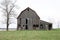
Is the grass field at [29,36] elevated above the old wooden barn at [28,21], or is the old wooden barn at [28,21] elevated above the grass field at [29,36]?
the old wooden barn at [28,21]

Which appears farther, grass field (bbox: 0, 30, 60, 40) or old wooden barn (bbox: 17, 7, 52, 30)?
old wooden barn (bbox: 17, 7, 52, 30)

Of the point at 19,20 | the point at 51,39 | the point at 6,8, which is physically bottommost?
the point at 51,39

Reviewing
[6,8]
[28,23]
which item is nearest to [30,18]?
[28,23]

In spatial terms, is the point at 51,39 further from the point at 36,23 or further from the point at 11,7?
the point at 11,7

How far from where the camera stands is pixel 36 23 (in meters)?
64.2

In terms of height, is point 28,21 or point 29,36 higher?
point 28,21

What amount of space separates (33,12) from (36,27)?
559 cm

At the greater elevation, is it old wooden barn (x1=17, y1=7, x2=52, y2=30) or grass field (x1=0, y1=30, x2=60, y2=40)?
old wooden barn (x1=17, y1=7, x2=52, y2=30)

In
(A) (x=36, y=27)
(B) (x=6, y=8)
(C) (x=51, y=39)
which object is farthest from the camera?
(B) (x=6, y=8)

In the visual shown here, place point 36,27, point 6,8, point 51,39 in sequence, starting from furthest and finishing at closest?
point 6,8
point 36,27
point 51,39

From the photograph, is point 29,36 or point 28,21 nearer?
point 29,36

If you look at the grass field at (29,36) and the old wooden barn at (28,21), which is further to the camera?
the old wooden barn at (28,21)

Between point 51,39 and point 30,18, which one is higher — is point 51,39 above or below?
below

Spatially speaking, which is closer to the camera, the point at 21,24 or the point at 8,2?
the point at 21,24
